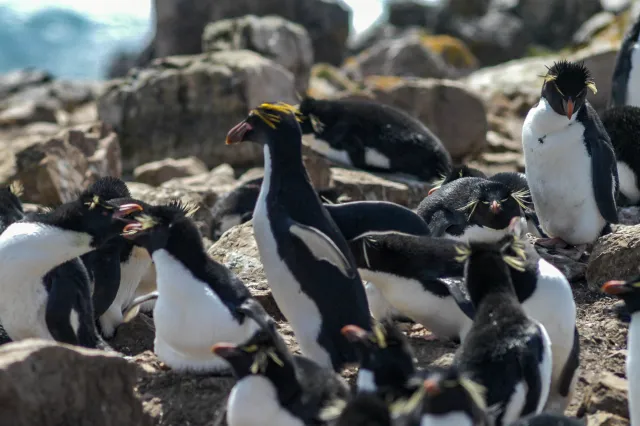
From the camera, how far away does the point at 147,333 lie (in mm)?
5793

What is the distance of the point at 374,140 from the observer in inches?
364

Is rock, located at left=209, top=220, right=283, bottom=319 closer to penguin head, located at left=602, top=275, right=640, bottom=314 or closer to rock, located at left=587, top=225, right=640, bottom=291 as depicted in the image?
rock, located at left=587, top=225, right=640, bottom=291

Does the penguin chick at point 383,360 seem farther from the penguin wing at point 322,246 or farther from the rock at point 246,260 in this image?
the rock at point 246,260

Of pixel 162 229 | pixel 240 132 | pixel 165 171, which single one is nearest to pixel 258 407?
pixel 162 229

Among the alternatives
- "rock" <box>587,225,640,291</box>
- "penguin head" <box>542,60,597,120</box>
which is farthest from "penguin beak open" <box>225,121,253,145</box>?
"rock" <box>587,225,640,291</box>

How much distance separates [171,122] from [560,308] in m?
7.79

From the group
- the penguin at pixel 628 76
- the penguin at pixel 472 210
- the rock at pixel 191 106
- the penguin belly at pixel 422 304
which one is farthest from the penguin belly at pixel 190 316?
the rock at pixel 191 106

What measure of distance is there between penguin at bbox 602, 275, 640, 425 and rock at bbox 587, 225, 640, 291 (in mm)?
1541

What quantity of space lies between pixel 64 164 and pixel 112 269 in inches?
164

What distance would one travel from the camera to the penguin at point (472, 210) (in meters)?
6.09

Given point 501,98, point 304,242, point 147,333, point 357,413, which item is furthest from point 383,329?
point 501,98

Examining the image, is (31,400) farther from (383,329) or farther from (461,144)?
(461,144)

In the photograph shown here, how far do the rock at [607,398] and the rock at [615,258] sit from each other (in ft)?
4.67

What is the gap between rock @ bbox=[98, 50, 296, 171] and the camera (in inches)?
463
